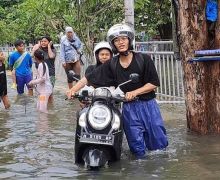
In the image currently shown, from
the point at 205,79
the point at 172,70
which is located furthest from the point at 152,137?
the point at 172,70

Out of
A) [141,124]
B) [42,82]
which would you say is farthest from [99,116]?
[42,82]

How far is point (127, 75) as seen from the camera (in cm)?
609

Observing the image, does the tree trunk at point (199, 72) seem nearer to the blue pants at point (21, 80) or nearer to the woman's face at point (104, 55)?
the woman's face at point (104, 55)

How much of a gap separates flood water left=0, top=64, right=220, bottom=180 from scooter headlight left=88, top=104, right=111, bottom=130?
57cm

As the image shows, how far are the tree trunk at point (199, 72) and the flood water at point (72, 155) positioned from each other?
0.98ft

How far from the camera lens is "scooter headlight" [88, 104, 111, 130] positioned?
18.1ft

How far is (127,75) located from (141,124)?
2.01 feet

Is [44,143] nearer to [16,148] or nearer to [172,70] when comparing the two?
[16,148]

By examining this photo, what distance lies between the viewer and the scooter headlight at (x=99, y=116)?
18.1 ft

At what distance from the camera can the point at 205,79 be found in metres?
7.44

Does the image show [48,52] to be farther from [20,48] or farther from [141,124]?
[141,124]

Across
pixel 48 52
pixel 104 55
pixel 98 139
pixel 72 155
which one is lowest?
pixel 72 155

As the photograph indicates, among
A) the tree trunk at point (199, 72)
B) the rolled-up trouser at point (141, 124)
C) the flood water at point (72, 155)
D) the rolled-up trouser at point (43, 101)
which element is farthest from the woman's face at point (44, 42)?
the rolled-up trouser at point (141, 124)

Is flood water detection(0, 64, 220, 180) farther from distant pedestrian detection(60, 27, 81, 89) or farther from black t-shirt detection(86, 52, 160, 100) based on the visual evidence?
distant pedestrian detection(60, 27, 81, 89)
